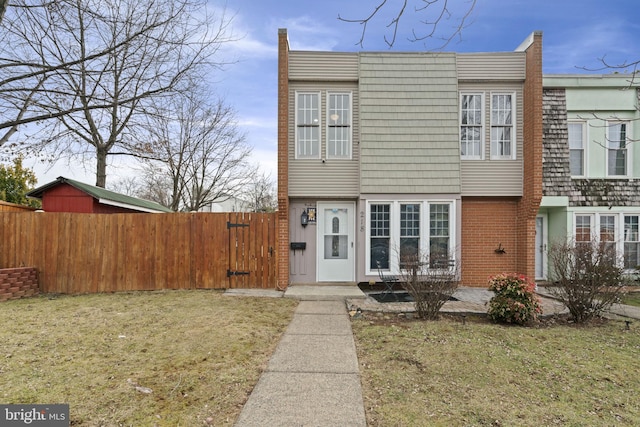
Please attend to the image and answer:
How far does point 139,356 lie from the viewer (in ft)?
14.1

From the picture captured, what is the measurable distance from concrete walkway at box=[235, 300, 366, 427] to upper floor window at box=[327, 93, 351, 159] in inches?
192

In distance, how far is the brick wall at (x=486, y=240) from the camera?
366 inches

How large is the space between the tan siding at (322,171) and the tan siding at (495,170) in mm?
2916

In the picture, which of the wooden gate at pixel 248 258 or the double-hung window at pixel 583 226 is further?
the double-hung window at pixel 583 226

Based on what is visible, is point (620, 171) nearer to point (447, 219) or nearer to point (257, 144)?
point (447, 219)

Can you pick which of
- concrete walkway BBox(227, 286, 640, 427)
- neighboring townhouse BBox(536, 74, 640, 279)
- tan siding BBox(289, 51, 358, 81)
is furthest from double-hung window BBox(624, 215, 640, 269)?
tan siding BBox(289, 51, 358, 81)

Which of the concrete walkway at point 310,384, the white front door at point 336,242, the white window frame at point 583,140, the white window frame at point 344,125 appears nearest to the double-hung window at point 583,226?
the white window frame at point 583,140

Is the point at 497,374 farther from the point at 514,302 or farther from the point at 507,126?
the point at 507,126

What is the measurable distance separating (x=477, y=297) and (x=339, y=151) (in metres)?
4.89

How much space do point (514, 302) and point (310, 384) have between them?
402cm

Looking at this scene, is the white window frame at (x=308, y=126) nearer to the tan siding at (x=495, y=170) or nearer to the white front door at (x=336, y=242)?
the white front door at (x=336, y=242)

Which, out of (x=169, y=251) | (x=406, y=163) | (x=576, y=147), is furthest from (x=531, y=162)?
(x=169, y=251)

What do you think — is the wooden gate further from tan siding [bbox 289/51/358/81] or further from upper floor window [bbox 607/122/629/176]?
upper floor window [bbox 607/122/629/176]

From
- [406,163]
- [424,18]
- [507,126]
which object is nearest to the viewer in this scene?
[424,18]
